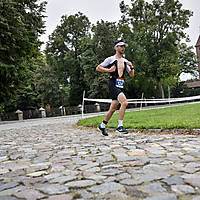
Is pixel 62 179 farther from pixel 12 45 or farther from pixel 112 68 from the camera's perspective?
pixel 12 45

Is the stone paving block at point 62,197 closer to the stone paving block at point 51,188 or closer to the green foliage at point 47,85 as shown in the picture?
the stone paving block at point 51,188

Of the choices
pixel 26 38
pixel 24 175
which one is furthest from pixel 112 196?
pixel 26 38

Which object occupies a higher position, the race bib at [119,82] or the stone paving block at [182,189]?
the race bib at [119,82]

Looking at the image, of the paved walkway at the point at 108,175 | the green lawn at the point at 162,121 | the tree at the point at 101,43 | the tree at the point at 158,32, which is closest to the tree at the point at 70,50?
the tree at the point at 101,43

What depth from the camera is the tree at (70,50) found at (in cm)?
4316

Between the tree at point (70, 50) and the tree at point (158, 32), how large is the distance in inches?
455

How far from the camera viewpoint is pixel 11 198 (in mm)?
2072

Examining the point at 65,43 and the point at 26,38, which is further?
the point at 65,43

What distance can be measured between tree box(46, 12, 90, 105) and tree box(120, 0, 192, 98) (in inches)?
455

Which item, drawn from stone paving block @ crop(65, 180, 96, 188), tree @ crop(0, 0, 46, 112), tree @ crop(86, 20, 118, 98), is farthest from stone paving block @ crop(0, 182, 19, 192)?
tree @ crop(86, 20, 118, 98)

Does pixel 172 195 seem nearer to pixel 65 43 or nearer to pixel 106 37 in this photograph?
pixel 106 37

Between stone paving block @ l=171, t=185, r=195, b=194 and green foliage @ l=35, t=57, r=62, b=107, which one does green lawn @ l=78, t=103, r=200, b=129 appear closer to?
stone paving block @ l=171, t=185, r=195, b=194

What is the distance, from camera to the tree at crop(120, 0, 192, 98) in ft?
109

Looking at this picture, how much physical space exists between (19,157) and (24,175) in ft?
4.18
